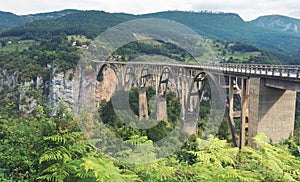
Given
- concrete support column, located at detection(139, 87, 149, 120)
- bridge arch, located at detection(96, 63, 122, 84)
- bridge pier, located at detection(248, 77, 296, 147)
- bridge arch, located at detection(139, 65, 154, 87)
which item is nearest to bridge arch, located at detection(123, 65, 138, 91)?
bridge arch, located at detection(139, 65, 154, 87)

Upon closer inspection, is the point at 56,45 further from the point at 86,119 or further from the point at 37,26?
the point at 86,119

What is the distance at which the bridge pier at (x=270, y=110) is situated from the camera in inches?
592

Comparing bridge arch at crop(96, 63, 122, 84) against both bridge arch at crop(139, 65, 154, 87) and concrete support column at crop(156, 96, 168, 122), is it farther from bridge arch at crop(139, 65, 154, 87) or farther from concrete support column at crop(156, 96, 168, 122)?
concrete support column at crop(156, 96, 168, 122)

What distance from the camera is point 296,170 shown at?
175 inches

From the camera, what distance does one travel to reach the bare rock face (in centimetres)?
4656

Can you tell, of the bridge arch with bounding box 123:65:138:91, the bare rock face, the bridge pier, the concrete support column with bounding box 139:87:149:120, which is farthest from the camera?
the bare rock face

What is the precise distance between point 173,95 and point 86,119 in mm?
35668

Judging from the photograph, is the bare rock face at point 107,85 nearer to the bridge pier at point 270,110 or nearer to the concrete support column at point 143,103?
the concrete support column at point 143,103

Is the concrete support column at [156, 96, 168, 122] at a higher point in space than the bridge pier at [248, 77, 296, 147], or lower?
lower

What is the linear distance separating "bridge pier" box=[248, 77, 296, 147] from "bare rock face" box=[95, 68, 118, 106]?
1266 inches

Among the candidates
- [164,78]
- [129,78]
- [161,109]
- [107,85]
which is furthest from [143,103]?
[107,85]

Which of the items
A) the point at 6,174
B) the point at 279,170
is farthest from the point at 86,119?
the point at 279,170

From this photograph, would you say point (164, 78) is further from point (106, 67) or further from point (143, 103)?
point (106, 67)

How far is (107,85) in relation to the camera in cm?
5041
